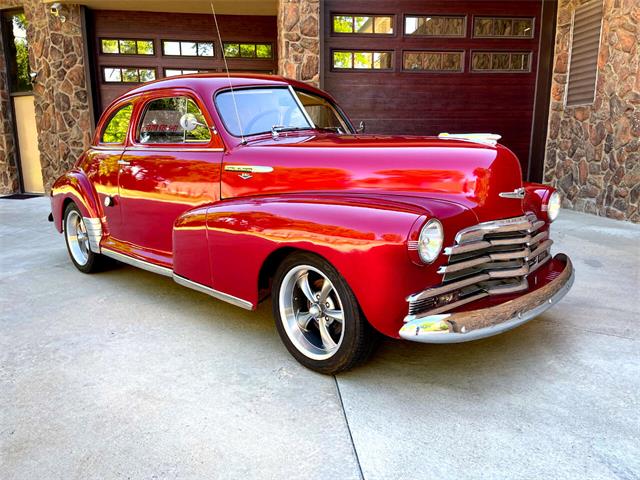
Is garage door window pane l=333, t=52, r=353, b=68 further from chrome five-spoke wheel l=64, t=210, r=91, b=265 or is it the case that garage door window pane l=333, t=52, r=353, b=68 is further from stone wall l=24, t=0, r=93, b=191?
chrome five-spoke wheel l=64, t=210, r=91, b=265

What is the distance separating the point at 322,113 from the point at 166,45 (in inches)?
264

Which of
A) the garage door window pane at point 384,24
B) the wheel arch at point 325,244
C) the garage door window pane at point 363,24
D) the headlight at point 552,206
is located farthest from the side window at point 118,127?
the garage door window pane at point 384,24

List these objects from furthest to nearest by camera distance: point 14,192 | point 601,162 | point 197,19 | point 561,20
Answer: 1. point 14,192
2. point 197,19
3. point 561,20
4. point 601,162

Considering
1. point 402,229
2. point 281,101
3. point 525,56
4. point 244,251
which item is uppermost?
point 525,56

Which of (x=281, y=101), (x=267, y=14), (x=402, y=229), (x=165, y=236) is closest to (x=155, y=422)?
(x=402, y=229)

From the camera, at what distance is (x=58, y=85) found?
9336 millimetres

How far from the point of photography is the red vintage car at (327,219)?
7.74ft

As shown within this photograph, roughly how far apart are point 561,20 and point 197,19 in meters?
6.48

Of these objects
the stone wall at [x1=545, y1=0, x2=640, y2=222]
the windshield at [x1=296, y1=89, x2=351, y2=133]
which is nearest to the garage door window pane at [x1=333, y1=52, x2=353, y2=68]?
the stone wall at [x1=545, y1=0, x2=640, y2=222]

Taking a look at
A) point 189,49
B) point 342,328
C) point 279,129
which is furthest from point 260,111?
point 189,49

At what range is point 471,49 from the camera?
8.41 m

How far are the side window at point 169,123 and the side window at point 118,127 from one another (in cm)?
27

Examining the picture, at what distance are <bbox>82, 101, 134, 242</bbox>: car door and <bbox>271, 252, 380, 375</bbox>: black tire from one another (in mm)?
2141

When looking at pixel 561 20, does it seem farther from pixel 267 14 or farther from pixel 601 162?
pixel 267 14
